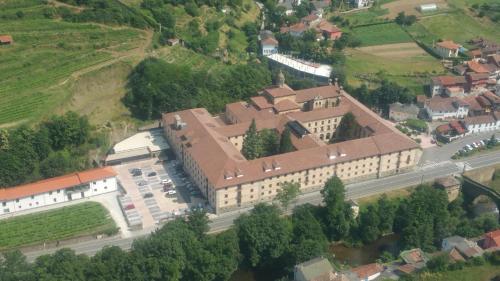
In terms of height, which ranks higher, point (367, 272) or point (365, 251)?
point (367, 272)

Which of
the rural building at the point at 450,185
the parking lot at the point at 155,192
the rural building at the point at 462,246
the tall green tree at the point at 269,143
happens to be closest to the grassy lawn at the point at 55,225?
the parking lot at the point at 155,192

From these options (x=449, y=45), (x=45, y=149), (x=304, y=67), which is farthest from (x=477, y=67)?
(x=45, y=149)

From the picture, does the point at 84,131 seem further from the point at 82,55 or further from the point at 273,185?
the point at 273,185

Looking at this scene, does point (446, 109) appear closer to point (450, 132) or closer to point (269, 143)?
point (450, 132)

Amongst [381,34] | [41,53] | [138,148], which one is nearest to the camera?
[138,148]

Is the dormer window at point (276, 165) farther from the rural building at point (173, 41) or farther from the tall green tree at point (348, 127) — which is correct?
the rural building at point (173, 41)

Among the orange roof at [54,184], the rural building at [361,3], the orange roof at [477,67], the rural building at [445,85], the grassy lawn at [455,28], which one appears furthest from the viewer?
the rural building at [361,3]

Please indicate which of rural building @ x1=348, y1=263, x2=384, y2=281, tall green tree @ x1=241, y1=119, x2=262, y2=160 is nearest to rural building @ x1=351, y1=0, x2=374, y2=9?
tall green tree @ x1=241, y1=119, x2=262, y2=160
